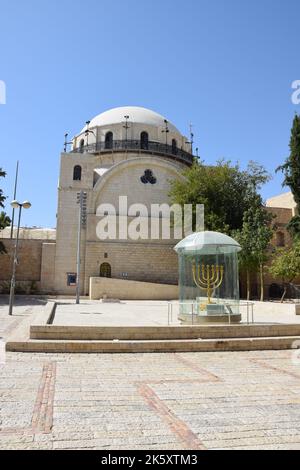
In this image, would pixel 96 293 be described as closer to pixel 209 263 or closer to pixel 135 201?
pixel 135 201

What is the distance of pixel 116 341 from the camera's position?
23.8 ft

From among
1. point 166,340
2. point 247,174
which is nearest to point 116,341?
point 166,340

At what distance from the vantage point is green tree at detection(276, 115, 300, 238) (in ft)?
75.2

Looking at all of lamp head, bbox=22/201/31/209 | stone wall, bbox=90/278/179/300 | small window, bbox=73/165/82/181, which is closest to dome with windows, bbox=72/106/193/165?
small window, bbox=73/165/82/181

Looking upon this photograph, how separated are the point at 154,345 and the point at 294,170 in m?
19.1

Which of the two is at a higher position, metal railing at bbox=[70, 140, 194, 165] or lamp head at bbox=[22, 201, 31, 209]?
metal railing at bbox=[70, 140, 194, 165]

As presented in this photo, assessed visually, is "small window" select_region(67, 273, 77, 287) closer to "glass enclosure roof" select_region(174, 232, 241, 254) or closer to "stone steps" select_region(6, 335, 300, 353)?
"glass enclosure roof" select_region(174, 232, 241, 254)

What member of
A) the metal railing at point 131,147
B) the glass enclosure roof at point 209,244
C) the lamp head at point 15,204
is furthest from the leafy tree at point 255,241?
the lamp head at point 15,204

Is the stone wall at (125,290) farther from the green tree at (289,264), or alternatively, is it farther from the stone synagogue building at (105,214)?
the green tree at (289,264)

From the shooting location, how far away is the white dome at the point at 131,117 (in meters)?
→ 30.0

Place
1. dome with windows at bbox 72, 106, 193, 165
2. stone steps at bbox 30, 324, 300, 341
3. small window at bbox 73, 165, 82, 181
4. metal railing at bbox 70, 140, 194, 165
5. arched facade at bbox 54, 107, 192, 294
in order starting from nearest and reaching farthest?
stone steps at bbox 30, 324, 300, 341, arched facade at bbox 54, 107, 192, 294, small window at bbox 73, 165, 82, 181, metal railing at bbox 70, 140, 194, 165, dome with windows at bbox 72, 106, 193, 165

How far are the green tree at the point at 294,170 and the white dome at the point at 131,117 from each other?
1090 centimetres

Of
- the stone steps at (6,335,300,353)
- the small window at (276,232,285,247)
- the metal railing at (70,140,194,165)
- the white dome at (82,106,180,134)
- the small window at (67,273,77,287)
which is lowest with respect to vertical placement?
the stone steps at (6,335,300,353)

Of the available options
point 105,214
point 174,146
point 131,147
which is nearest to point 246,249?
point 105,214
